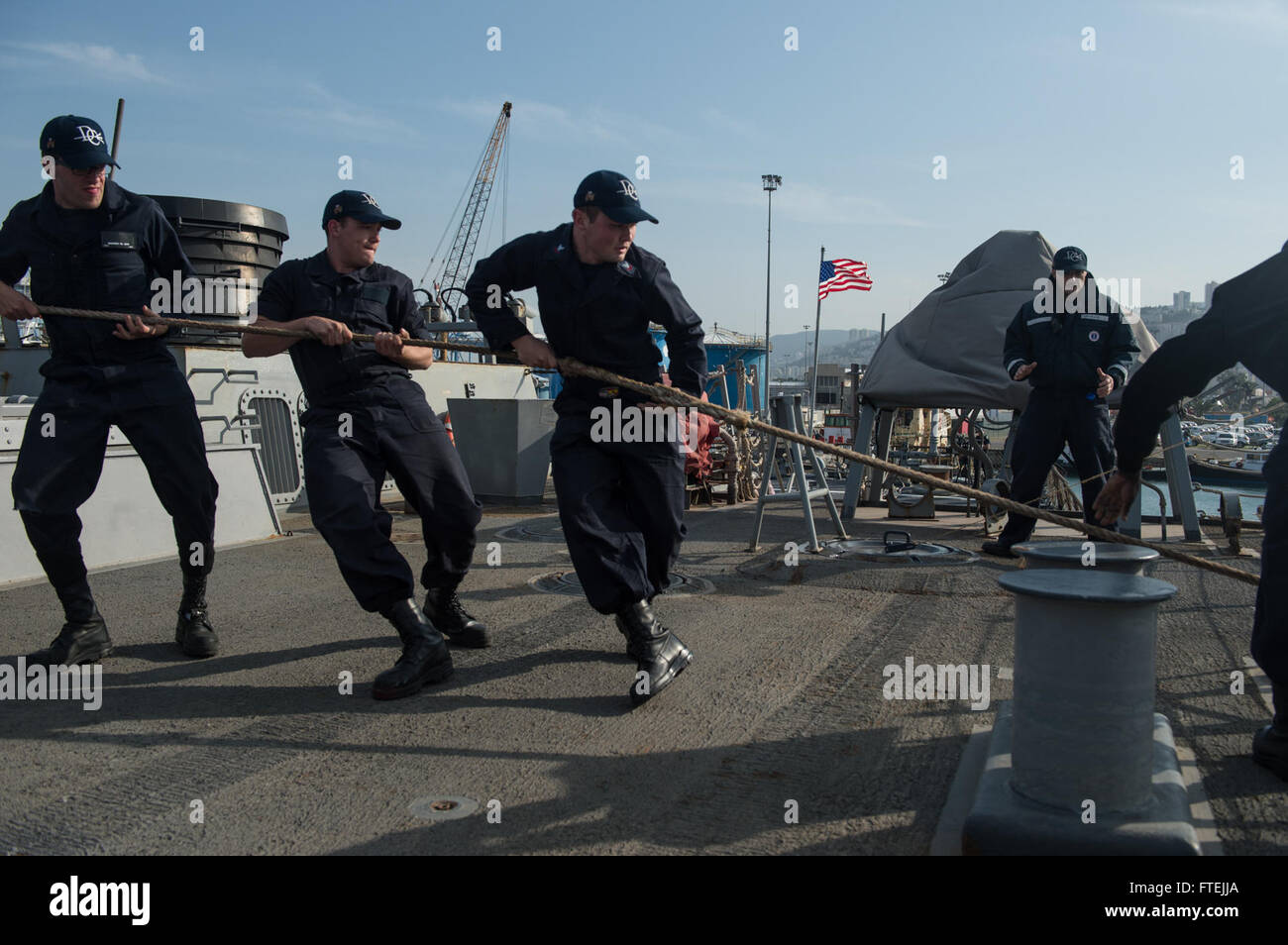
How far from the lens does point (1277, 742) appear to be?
2.81m

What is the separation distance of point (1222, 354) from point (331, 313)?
128 inches

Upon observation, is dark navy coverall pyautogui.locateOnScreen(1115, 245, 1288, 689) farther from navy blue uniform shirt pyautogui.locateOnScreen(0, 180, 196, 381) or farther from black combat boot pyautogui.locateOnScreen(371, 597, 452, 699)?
navy blue uniform shirt pyautogui.locateOnScreen(0, 180, 196, 381)

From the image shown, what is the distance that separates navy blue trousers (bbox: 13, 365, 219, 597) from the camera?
3.94 meters

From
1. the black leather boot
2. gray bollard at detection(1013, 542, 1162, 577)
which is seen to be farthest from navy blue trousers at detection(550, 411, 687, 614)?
the black leather boot

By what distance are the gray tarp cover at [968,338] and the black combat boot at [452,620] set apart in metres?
5.71

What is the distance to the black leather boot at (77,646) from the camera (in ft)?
13.0

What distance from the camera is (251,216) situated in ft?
41.2

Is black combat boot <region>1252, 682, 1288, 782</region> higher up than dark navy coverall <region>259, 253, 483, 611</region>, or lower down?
lower down

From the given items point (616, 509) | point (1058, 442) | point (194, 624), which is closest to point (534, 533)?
point (194, 624)

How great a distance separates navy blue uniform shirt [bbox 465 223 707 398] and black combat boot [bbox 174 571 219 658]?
68.6 inches

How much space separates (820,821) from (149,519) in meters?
5.86

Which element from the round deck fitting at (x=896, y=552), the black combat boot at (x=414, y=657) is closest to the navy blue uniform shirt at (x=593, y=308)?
the black combat boot at (x=414, y=657)

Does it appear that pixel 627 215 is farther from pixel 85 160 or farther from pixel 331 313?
pixel 85 160
